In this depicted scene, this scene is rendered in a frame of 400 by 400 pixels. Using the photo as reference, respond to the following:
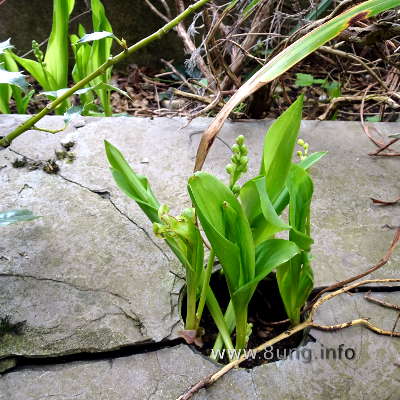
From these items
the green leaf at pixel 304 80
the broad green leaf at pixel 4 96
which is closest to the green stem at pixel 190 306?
the broad green leaf at pixel 4 96

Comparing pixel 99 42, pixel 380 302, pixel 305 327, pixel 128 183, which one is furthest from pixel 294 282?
pixel 99 42

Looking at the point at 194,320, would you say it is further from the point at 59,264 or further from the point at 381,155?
the point at 381,155

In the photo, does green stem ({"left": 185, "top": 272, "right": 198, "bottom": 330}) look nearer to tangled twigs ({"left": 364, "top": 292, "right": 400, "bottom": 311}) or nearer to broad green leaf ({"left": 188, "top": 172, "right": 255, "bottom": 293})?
broad green leaf ({"left": 188, "top": 172, "right": 255, "bottom": 293})

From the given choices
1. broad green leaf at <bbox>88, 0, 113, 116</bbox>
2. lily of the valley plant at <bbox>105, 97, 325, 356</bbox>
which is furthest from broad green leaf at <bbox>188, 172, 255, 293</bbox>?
broad green leaf at <bbox>88, 0, 113, 116</bbox>

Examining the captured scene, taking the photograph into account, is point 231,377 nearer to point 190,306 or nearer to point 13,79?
point 190,306

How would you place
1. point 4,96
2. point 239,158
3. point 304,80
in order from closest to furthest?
1. point 239,158
2. point 4,96
3. point 304,80

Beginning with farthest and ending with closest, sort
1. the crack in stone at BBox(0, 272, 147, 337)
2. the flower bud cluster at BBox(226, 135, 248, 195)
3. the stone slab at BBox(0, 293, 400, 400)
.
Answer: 1. the crack in stone at BBox(0, 272, 147, 337)
2. the stone slab at BBox(0, 293, 400, 400)
3. the flower bud cluster at BBox(226, 135, 248, 195)

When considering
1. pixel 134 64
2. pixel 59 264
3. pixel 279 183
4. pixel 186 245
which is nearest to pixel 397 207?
pixel 279 183
